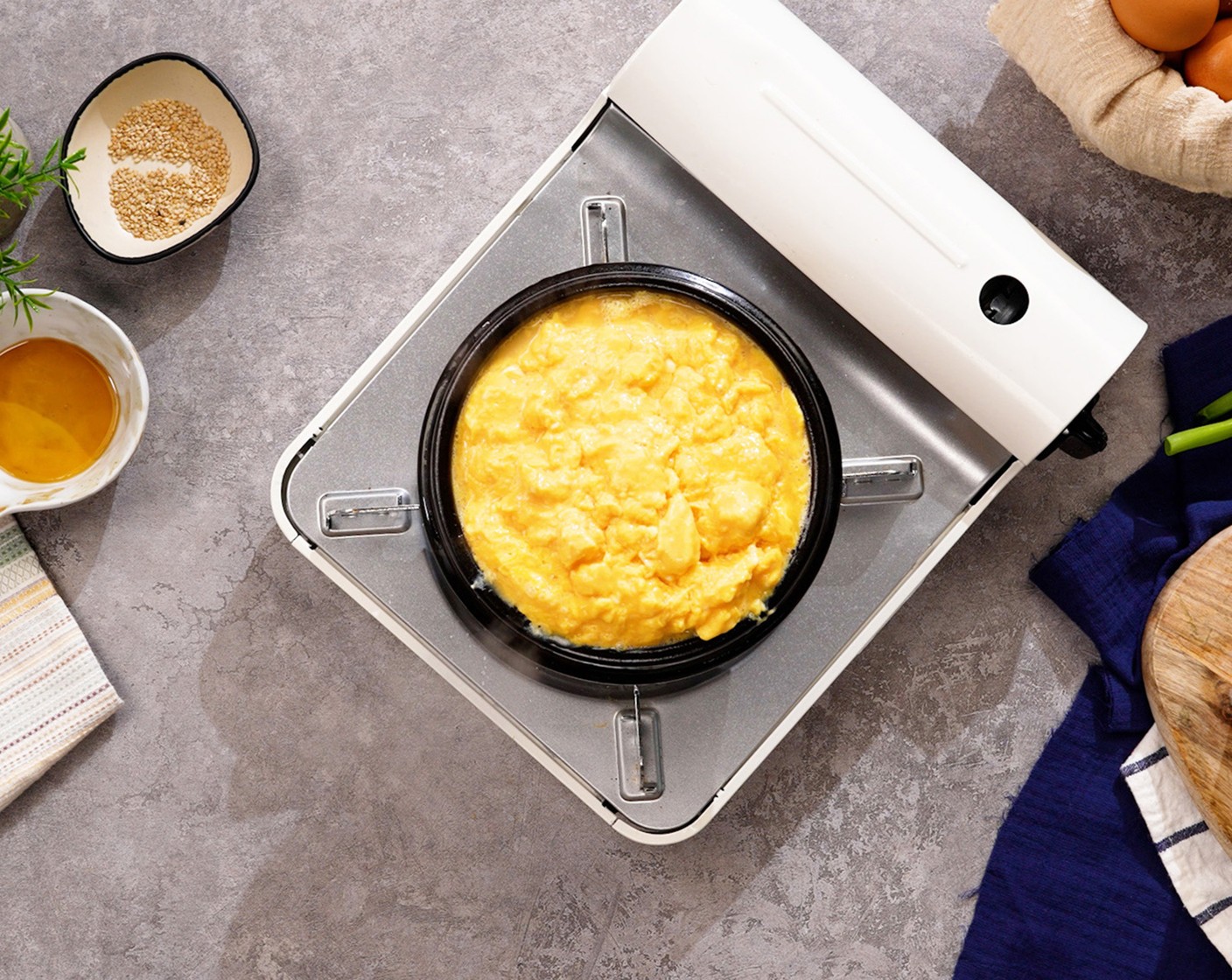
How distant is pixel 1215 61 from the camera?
1422 mm

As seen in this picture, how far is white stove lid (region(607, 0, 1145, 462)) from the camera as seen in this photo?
4.42 ft

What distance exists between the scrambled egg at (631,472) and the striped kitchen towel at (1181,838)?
872mm

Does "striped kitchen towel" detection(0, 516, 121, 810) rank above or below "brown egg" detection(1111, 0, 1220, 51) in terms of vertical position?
below

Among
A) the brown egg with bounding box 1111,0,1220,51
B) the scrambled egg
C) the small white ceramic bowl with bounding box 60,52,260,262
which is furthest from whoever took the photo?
the small white ceramic bowl with bounding box 60,52,260,262

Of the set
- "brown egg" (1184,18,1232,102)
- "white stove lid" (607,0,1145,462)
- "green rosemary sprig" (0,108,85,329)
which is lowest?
"green rosemary sprig" (0,108,85,329)

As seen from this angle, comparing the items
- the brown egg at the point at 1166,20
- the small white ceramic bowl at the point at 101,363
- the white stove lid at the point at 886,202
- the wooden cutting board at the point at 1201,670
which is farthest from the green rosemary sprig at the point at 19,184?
the wooden cutting board at the point at 1201,670

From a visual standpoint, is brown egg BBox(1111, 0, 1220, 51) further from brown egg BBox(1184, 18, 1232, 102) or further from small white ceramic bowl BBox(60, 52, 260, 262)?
small white ceramic bowl BBox(60, 52, 260, 262)

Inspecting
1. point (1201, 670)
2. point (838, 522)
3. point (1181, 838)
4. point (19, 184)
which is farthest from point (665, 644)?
point (19, 184)

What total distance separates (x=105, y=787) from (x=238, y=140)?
1132 mm

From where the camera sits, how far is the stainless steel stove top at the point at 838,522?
1445mm

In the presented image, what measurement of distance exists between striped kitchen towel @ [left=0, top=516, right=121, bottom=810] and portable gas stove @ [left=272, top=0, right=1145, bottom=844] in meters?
0.59

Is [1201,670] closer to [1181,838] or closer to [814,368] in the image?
[1181,838]

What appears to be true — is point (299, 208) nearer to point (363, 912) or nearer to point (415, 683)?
point (415, 683)

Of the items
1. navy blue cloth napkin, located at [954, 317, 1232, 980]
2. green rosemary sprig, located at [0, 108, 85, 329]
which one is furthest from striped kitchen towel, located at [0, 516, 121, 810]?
navy blue cloth napkin, located at [954, 317, 1232, 980]
